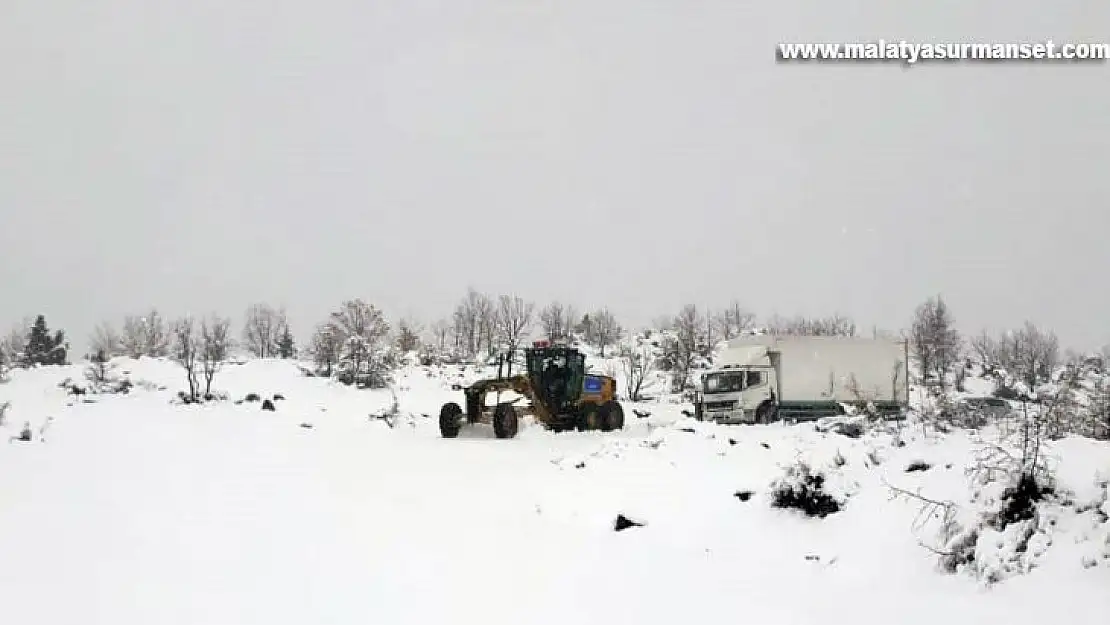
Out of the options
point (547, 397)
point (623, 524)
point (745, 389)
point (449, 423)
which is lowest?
point (449, 423)

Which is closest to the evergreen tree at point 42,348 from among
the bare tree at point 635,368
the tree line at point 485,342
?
the tree line at point 485,342

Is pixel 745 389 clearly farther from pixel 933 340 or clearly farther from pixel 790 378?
pixel 933 340

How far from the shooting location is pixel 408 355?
200 ft

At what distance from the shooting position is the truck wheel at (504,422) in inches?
851

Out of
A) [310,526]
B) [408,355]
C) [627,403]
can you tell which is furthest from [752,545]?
[408,355]

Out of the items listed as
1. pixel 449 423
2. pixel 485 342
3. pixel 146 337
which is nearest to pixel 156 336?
pixel 146 337

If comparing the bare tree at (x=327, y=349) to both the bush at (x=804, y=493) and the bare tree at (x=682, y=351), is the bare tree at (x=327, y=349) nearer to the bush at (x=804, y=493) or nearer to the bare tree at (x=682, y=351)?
the bare tree at (x=682, y=351)

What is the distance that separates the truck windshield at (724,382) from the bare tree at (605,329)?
143 feet

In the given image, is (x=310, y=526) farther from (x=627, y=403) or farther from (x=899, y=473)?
(x=627, y=403)

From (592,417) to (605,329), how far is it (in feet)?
162

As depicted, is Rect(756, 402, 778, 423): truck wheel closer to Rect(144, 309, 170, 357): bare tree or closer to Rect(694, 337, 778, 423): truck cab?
Rect(694, 337, 778, 423): truck cab

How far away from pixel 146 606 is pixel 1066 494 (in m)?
7.34

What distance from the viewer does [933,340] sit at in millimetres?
47438

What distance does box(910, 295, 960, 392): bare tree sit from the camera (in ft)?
153
